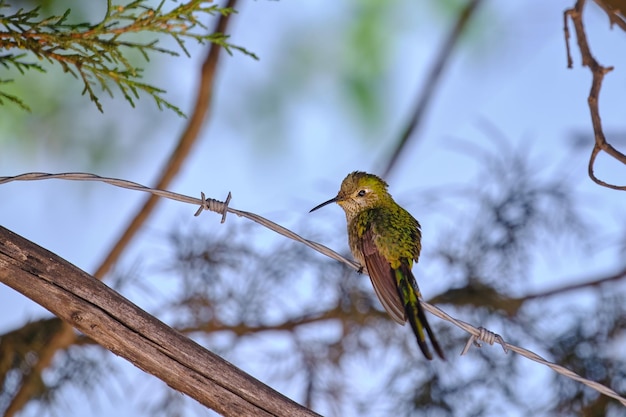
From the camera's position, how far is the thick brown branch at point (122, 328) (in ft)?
5.76

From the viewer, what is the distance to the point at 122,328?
1.76 m

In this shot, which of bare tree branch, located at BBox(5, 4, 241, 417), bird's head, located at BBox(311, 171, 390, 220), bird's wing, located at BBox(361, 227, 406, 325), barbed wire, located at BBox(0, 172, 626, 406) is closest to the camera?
barbed wire, located at BBox(0, 172, 626, 406)

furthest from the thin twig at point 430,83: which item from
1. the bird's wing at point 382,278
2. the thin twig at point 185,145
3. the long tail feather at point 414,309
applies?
the long tail feather at point 414,309

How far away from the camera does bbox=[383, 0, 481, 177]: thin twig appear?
3799mm

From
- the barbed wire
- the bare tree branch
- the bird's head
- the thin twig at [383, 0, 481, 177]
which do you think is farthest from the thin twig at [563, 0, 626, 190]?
the thin twig at [383, 0, 481, 177]

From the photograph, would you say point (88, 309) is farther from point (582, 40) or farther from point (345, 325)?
point (345, 325)

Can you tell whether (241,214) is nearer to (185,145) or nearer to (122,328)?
(122,328)

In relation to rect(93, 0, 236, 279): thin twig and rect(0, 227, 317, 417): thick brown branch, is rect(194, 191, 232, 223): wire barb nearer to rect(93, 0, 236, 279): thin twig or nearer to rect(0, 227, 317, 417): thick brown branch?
rect(0, 227, 317, 417): thick brown branch

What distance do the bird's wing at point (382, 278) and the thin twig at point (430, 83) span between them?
1253mm

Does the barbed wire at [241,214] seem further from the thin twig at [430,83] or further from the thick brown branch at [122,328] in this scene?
the thin twig at [430,83]

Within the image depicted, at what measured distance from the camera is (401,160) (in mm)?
3902

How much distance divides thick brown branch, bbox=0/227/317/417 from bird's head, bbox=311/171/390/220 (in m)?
1.07

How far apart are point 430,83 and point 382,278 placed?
1.82m

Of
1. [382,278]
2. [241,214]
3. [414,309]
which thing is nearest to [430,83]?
[382,278]
